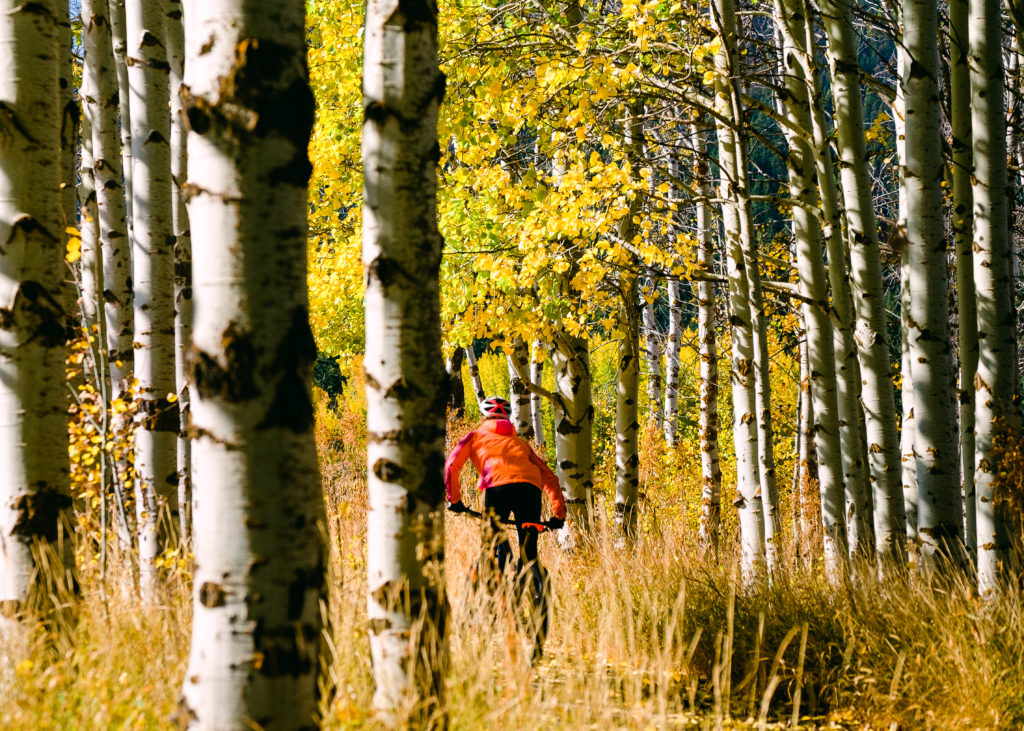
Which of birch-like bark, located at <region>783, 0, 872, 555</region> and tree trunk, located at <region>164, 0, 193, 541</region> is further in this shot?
birch-like bark, located at <region>783, 0, 872, 555</region>

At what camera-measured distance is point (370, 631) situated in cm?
307

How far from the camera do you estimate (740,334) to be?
740 cm

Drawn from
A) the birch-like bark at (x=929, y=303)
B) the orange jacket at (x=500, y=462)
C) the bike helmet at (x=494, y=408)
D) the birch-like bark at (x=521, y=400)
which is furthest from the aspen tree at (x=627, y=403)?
the birch-like bark at (x=929, y=303)

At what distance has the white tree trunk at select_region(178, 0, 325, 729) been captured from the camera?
228cm

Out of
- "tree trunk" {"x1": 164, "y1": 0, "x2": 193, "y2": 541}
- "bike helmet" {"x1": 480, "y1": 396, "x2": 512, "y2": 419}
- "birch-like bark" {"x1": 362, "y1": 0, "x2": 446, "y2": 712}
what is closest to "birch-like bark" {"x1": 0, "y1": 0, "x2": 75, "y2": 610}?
"birch-like bark" {"x1": 362, "y1": 0, "x2": 446, "y2": 712}

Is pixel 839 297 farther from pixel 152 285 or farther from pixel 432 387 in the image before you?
pixel 152 285

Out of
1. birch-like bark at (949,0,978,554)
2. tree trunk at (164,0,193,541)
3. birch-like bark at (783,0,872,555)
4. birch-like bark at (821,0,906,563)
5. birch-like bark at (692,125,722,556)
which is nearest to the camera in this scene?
tree trunk at (164,0,193,541)

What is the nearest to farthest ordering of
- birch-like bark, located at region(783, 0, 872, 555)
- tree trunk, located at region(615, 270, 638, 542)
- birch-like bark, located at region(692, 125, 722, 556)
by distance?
1. birch-like bark, located at region(783, 0, 872, 555)
2. tree trunk, located at region(615, 270, 638, 542)
3. birch-like bark, located at region(692, 125, 722, 556)

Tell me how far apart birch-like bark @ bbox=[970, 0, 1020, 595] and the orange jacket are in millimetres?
2613

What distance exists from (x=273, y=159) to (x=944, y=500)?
460 centimetres

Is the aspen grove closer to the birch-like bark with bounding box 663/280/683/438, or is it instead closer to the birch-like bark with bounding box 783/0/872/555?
the birch-like bark with bounding box 783/0/872/555

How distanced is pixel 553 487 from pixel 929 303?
2.61 meters

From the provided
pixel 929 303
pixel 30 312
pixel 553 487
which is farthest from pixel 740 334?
pixel 30 312

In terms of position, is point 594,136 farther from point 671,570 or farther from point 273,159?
point 273,159
